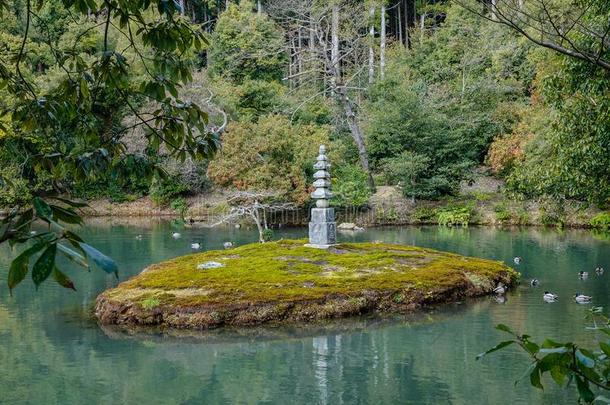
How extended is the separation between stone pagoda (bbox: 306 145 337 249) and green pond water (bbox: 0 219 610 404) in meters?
3.23

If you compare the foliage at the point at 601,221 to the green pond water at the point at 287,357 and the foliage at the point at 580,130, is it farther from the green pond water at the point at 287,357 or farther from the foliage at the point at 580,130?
the foliage at the point at 580,130

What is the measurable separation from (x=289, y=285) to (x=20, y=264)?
29.5 feet

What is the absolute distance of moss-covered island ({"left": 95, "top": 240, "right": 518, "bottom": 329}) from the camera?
9375 mm

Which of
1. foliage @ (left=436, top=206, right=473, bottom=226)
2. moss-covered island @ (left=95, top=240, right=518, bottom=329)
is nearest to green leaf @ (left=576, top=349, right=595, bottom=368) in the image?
moss-covered island @ (left=95, top=240, right=518, bottom=329)

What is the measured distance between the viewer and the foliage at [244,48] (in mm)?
31609

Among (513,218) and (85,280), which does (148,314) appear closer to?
(85,280)

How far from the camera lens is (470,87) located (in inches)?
1097

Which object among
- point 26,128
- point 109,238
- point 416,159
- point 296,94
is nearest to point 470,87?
point 416,159

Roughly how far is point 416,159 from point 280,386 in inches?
723

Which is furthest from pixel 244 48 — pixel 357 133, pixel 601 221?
pixel 601 221

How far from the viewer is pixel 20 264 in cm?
141

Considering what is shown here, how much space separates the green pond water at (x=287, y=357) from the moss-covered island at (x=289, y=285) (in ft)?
1.26

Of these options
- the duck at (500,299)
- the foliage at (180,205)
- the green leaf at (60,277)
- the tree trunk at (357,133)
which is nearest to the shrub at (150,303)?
the duck at (500,299)

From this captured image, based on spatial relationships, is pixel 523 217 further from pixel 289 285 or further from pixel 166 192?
pixel 289 285
